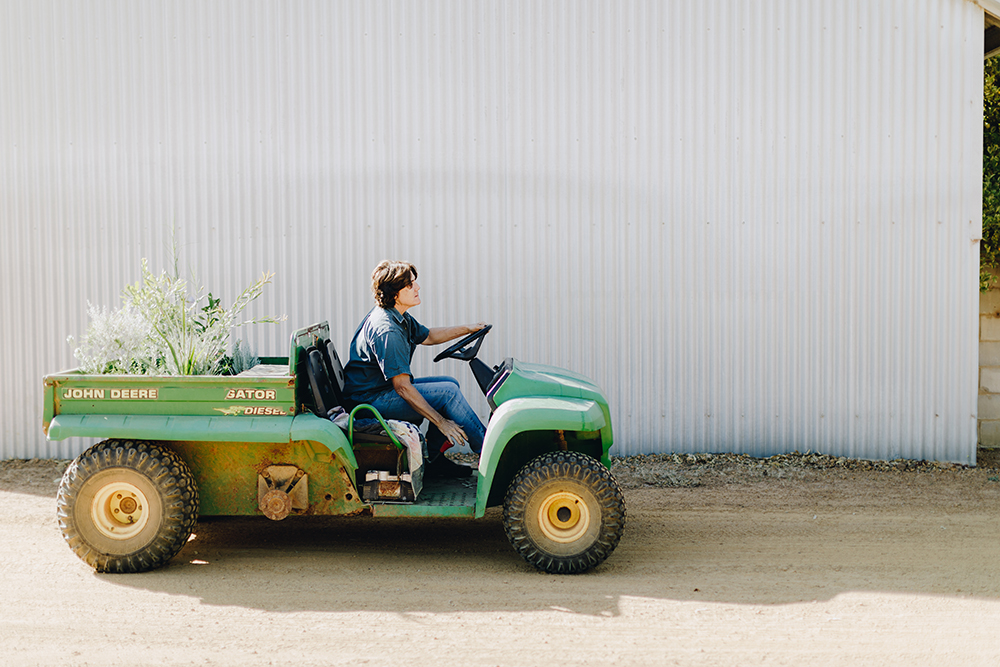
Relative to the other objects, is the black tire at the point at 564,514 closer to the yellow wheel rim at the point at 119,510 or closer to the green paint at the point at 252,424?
the green paint at the point at 252,424

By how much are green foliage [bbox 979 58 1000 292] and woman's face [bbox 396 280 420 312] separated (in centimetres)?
639

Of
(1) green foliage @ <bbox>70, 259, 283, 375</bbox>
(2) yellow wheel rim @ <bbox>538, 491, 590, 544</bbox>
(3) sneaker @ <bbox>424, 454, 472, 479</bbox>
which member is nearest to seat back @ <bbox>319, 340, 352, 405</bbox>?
(1) green foliage @ <bbox>70, 259, 283, 375</bbox>

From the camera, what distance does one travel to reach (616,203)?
7969mm

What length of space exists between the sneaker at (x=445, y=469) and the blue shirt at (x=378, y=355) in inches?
30.4

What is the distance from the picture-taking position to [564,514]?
488 centimetres

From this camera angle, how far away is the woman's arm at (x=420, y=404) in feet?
16.5

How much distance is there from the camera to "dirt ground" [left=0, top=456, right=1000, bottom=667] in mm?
3877

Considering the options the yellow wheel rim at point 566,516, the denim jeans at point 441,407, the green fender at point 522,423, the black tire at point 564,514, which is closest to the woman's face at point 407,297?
the denim jeans at point 441,407

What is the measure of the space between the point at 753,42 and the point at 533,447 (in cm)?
494

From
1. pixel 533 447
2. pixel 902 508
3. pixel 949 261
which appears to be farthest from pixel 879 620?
pixel 949 261

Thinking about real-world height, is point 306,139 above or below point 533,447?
above

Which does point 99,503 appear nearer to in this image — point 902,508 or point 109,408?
point 109,408

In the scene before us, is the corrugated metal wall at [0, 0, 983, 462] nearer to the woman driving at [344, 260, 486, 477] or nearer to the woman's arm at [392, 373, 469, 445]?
the woman driving at [344, 260, 486, 477]

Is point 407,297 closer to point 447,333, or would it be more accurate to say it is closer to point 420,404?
point 447,333
